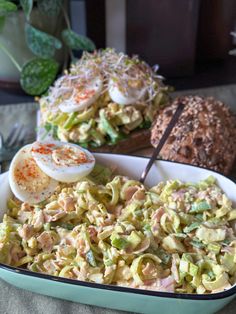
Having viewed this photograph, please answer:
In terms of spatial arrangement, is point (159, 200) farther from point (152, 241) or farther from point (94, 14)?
point (94, 14)

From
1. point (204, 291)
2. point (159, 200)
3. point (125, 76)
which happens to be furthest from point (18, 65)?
point (204, 291)

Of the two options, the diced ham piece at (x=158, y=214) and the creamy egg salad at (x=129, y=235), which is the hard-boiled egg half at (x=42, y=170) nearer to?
the creamy egg salad at (x=129, y=235)

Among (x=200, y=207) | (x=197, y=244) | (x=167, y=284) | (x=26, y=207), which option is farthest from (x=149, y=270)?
(x=26, y=207)

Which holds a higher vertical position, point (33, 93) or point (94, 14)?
point (94, 14)

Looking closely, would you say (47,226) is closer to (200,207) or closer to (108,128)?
(200,207)

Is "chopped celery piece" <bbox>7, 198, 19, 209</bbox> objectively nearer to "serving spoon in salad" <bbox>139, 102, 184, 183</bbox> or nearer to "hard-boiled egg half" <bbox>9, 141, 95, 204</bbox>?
"hard-boiled egg half" <bbox>9, 141, 95, 204</bbox>

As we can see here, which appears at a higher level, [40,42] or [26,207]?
[40,42]

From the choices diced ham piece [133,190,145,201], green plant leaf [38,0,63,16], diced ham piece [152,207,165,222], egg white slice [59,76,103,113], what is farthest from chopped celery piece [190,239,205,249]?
green plant leaf [38,0,63,16]
